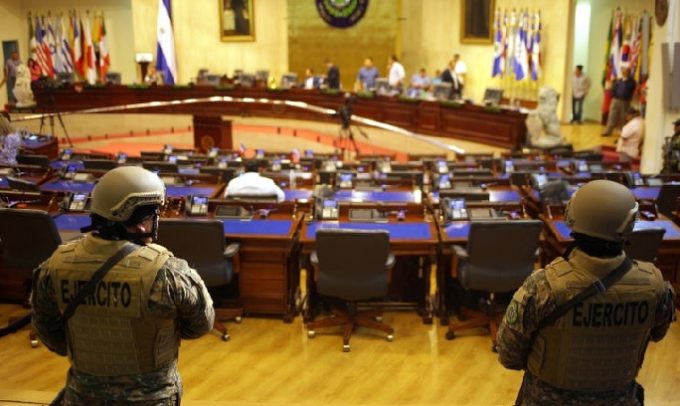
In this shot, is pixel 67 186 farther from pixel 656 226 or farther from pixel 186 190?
pixel 656 226

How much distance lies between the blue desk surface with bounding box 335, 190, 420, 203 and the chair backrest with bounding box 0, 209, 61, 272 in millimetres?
2416

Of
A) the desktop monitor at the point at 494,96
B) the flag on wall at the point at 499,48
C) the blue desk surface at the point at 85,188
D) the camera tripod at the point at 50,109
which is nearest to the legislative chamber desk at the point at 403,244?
the blue desk surface at the point at 85,188

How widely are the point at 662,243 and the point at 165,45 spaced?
13323 mm

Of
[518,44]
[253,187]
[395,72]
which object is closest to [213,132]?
[395,72]

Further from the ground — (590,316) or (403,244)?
(590,316)

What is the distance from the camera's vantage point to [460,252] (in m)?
5.16

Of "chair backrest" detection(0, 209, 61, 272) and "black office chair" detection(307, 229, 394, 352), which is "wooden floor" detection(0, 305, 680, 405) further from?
"chair backrest" detection(0, 209, 61, 272)

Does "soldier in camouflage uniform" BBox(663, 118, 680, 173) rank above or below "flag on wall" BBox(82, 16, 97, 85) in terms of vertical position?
below

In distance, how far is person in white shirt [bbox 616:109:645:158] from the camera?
10672 mm

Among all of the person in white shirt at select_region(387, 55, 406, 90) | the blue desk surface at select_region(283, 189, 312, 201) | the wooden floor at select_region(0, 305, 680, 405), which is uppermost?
the person in white shirt at select_region(387, 55, 406, 90)

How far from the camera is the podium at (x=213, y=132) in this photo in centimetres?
1262

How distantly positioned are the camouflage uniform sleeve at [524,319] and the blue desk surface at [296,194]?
4.18m

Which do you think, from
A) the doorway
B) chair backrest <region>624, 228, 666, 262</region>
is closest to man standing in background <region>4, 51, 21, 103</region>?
the doorway

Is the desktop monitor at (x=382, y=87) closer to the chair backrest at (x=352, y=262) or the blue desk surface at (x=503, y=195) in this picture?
the blue desk surface at (x=503, y=195)
